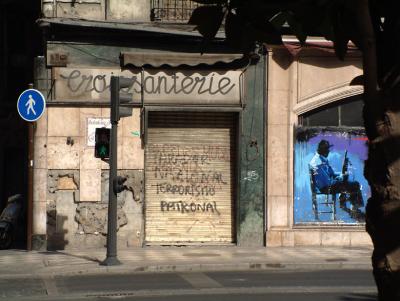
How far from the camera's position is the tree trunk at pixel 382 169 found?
7.69ft

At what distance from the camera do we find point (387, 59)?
250 cm

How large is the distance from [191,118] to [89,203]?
3267 millimetres

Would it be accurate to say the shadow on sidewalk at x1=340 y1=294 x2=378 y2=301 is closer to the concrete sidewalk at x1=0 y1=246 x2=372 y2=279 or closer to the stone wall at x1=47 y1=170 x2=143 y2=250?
the concrete sidewalk at x1=0 y1=246 x2=372 y2=279

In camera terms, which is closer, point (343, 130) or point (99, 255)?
point (99, 255)

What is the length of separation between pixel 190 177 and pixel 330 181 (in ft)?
11.5

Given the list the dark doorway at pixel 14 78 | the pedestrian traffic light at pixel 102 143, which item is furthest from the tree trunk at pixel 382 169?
the dark doorway at pixel 14 78

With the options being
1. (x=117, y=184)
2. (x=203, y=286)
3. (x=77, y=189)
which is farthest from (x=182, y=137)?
(x=203, y=286)

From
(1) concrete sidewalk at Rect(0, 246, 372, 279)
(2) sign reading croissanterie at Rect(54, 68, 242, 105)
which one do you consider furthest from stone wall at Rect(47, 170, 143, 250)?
(2) sign reading croissanterie at Rect(54, 68, 242, 105)

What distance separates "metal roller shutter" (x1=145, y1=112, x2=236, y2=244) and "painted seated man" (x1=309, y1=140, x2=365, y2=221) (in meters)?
2.10

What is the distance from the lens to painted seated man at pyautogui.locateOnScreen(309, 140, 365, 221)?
58.6 ft

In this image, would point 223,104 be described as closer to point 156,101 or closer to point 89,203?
point 156,101

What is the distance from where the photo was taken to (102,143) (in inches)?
569

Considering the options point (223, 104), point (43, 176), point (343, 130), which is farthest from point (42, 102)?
point (343, 130)

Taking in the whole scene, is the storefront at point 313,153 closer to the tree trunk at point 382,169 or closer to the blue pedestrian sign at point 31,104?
the blue pedestrian sign at point 31,104
